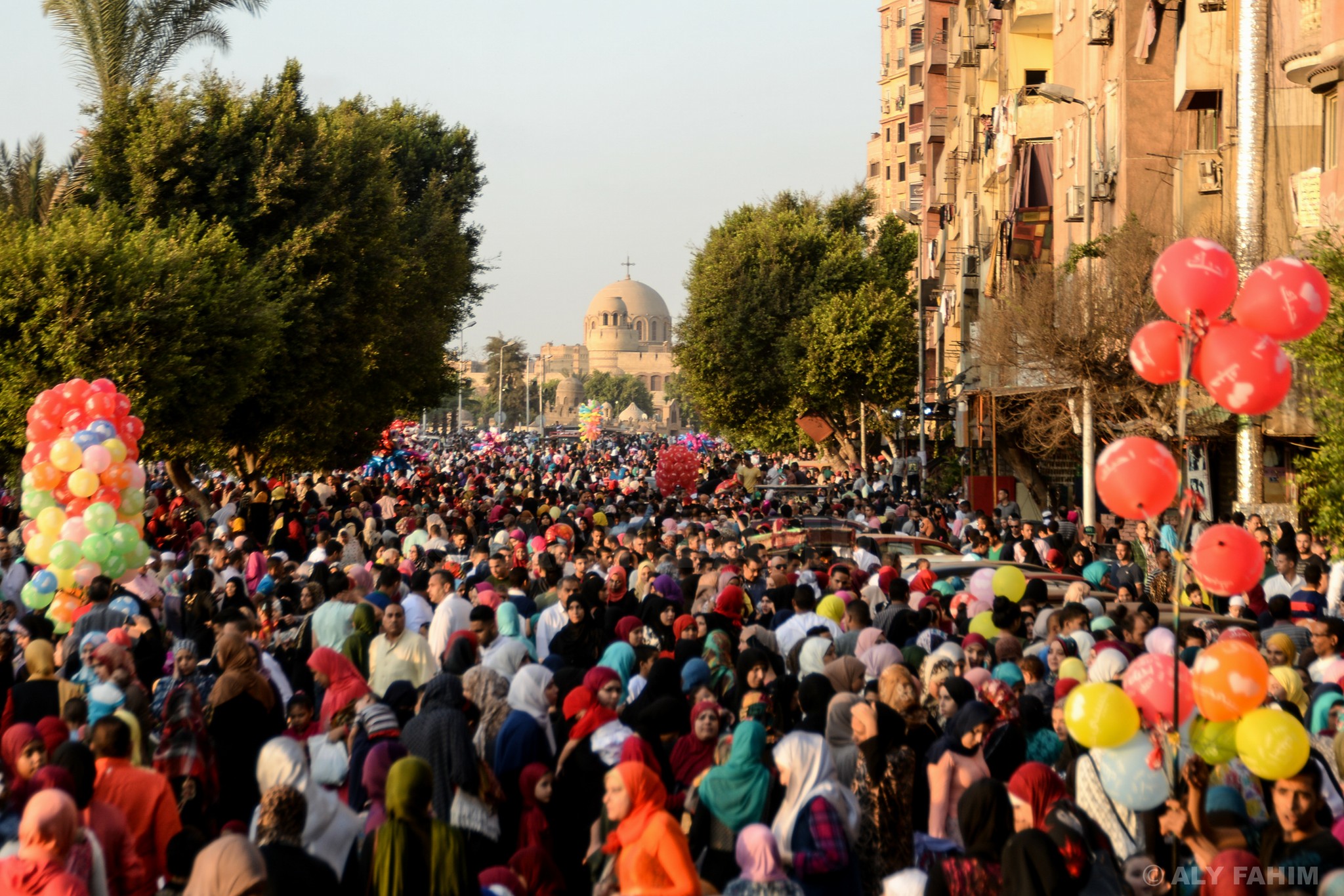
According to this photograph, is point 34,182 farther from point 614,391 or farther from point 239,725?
point 614,391

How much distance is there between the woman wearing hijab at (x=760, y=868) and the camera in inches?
197

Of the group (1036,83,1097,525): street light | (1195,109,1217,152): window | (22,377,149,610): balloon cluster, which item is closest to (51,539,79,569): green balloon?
(22,377,149,610): balloon cluster

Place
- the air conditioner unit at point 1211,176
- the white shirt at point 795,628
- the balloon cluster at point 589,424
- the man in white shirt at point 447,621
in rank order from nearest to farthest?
the white shirt at point 795,628
the man in white shirt at point 447,621
the air conditioner unit at point 1211,176
the balloon cluster at point 589,424

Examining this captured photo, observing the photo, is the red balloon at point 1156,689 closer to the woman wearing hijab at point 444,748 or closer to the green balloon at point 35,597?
the woman wearing hijab at point 444,748

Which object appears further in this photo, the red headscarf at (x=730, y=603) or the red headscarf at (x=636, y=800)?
the red headscarf at (x=730, y=603)

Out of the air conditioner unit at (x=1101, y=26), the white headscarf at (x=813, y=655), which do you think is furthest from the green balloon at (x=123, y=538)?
the air conditioner unit at (x=1101, y=26)

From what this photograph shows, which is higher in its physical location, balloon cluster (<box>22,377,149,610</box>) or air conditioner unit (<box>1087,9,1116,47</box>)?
air conditioner unit (<box>1087,9,1116,47</box>)

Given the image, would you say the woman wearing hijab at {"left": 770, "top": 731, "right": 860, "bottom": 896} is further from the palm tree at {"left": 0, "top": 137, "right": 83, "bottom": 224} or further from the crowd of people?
the palm tree at {"left": 0, "top": 137, "right": 83, "bottom": 224}

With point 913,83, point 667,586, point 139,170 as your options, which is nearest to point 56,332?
point 139,170

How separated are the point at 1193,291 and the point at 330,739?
14.9 feet

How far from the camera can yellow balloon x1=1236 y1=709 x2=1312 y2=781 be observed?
18.4 feet

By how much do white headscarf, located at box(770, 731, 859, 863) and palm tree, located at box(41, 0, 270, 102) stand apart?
843 inches

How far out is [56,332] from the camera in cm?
1934

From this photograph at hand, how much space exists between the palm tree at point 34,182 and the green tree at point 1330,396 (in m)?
18.4
